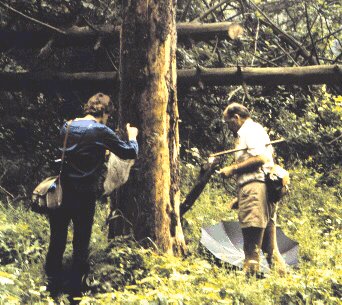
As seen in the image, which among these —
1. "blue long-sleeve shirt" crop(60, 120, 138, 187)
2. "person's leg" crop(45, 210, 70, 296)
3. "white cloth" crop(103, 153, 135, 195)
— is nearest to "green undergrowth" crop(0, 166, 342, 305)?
"person's leg" crop(45, 210, 70, 296)

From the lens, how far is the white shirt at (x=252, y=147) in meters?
6.42

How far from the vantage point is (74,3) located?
9.78m

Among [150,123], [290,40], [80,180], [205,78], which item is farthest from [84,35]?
[80,180]

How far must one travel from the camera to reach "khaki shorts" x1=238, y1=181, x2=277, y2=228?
643 cm

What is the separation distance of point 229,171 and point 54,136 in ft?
14.5

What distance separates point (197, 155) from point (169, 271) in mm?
4771

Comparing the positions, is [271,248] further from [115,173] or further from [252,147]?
[115,173]

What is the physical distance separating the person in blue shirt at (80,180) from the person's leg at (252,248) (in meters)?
1.62

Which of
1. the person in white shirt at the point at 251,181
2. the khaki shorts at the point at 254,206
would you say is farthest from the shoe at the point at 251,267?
the khaki shorts at the point at 254,206

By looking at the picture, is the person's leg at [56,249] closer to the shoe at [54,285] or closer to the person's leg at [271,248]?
the shoe at [54,285]

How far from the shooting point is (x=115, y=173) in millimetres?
5941

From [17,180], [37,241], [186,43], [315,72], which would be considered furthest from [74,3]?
[37,241]

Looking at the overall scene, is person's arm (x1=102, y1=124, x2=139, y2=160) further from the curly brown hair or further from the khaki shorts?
the khaki shorts

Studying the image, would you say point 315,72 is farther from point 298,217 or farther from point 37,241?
point 37,241
